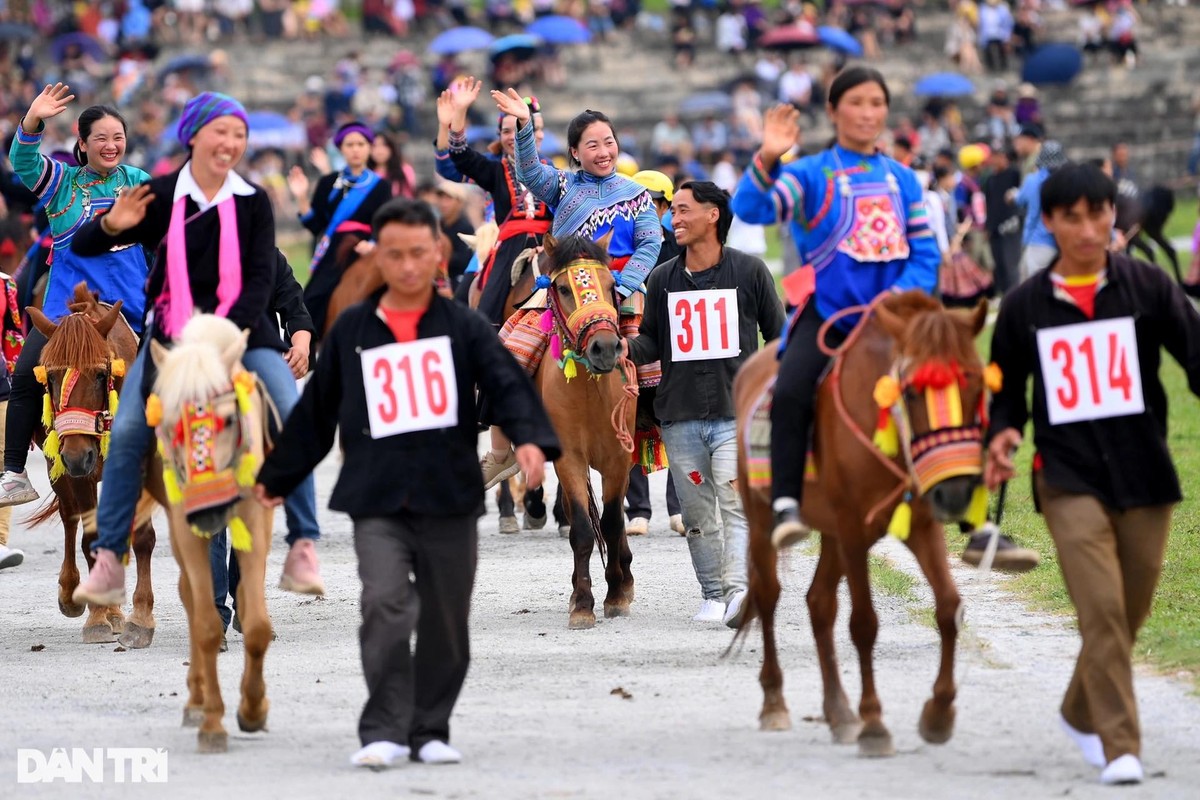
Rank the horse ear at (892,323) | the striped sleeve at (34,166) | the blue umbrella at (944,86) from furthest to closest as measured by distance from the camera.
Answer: the blue umbrella at (944,86) < the striped sleeve at (34,166) < the horse ear at (892,323)

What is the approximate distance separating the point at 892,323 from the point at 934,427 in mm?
425

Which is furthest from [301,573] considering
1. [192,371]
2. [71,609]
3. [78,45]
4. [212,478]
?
[78,45]

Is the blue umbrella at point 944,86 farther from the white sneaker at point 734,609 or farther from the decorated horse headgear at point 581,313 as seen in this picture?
the white sneaker at point 734,609

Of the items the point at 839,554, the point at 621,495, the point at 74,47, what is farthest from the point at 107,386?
the point at 74,47

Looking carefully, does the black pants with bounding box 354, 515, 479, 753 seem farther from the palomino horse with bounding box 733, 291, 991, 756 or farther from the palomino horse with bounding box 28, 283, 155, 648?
the palomino horse with bounding box 28, 283, 155, 648

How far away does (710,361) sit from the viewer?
10.5 metres

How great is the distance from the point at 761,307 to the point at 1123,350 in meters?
3.60

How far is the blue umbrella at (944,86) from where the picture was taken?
134 ft

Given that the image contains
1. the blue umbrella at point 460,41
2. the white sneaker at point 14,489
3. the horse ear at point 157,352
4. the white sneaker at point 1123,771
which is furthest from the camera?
the blue umbrella at point 460,41

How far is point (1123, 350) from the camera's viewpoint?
714cm

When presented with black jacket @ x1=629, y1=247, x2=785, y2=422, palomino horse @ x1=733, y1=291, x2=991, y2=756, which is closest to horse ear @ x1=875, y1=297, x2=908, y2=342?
palomino horse @ x1=733, y1=291, x2=991, y2=756

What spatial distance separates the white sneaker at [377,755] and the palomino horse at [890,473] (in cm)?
156

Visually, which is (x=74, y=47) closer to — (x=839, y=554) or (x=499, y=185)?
(x=499, y=185)

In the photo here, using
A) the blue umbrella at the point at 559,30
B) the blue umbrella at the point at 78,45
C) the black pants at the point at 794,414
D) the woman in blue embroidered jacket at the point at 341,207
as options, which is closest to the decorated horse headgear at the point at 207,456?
the black pants at the point at 794,414
